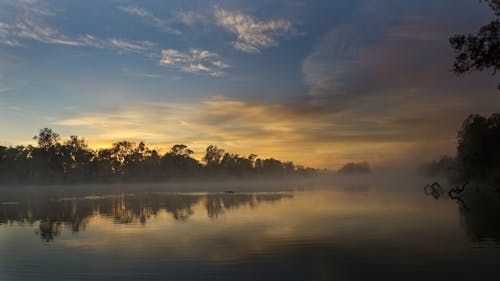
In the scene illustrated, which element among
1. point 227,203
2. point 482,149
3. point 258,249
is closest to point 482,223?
point 258,249

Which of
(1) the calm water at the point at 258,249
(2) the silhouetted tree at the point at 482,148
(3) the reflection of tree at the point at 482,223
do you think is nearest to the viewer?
(1) the calm water at the point at 258,249

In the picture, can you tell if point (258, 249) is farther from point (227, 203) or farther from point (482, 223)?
point (227, 203)

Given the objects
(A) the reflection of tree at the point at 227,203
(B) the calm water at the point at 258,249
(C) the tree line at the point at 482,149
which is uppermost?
(C) the tree line at the point at 482,149

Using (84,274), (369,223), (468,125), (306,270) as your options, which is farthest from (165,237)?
(468,125)

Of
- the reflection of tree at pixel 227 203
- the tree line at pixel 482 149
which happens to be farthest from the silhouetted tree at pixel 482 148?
the reflection of tree at pixel 227 203

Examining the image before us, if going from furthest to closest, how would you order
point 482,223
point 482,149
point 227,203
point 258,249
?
point 482,149, point 227,203, point 482,223, point 258,249

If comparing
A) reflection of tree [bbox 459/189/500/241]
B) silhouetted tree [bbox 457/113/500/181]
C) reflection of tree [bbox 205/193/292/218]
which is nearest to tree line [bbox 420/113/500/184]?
silhouetted tree [bbox 457/113/500/181]

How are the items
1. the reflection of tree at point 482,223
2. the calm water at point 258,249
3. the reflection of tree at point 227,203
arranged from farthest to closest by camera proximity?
the reflection of tree at point 227,203
the reflection of tree at point 482,223
the calm water at point 258,249

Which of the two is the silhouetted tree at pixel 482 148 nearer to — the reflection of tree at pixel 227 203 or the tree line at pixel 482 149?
the tree line at pixel 482 149

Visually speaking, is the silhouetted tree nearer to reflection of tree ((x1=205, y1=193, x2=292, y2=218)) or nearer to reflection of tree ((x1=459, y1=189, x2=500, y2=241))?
reflection of tree ((x1=459, y1=189, x2=500, y2=241))

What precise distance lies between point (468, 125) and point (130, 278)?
95462 mm

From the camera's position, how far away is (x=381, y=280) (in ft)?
65.3

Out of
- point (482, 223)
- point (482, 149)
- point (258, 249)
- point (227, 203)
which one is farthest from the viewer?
point (482, 149)

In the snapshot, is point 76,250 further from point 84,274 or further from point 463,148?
point 463,148
